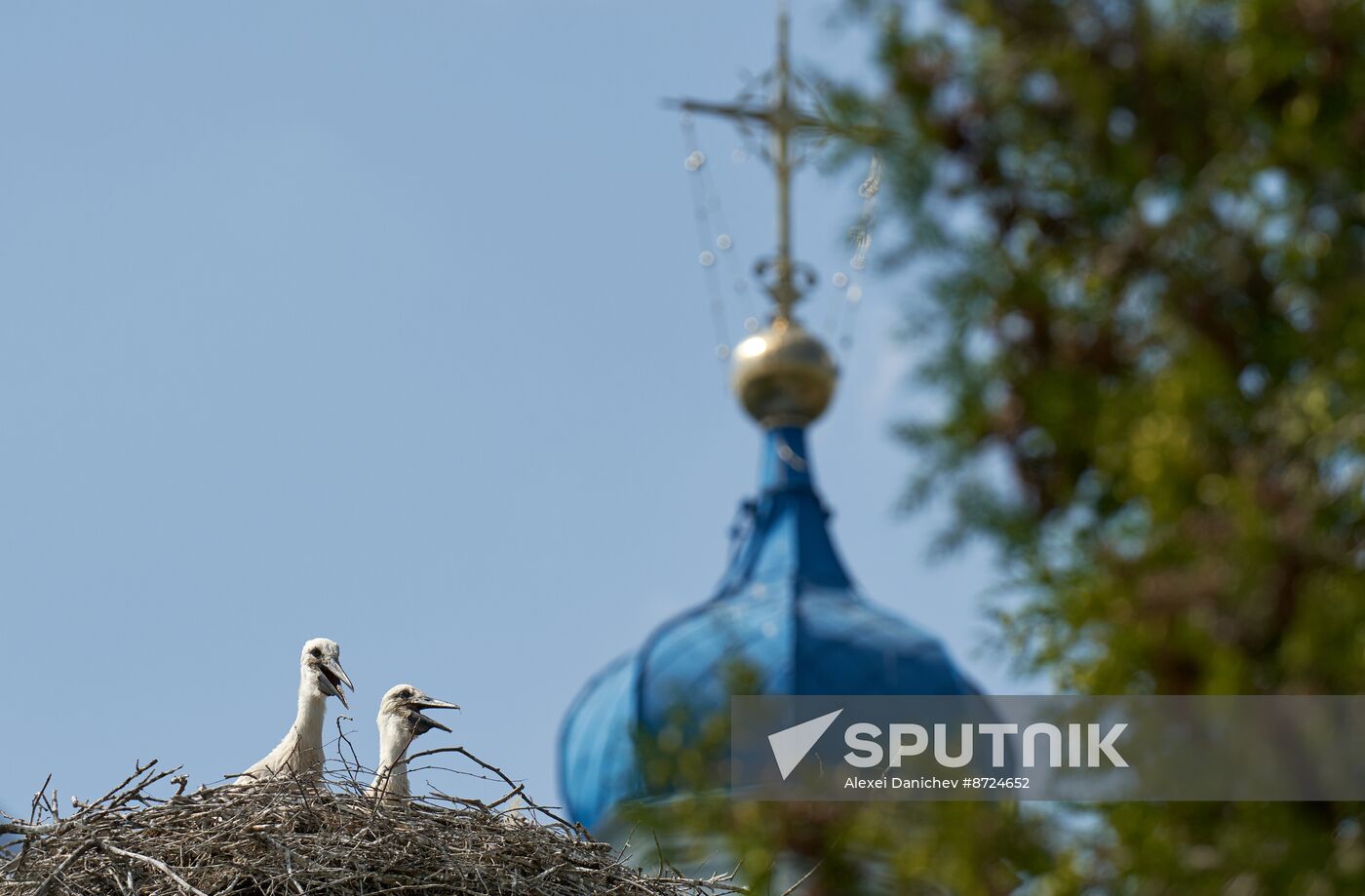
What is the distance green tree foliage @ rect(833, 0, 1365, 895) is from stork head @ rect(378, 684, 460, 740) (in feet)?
21.1


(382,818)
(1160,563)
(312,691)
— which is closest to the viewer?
(1160,563)

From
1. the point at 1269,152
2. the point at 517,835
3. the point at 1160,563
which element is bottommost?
the point at 1160,563

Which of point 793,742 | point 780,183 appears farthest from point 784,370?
point 793,742

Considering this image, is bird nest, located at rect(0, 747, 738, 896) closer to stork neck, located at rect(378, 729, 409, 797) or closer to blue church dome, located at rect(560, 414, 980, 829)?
stork neck, located at rect(378, 729, 409, 797)

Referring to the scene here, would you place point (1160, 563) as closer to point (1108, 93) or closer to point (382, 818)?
point (1108, 93)

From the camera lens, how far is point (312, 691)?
391 inches

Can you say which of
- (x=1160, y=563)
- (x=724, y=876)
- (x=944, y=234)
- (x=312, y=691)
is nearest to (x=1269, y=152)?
(x=944, y=234)

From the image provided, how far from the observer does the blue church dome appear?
28578 mm

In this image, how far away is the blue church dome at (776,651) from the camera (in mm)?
28578

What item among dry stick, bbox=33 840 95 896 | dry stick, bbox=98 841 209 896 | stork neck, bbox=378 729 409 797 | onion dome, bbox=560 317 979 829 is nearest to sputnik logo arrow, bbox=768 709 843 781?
stork neck, bbox=378 729 409 797

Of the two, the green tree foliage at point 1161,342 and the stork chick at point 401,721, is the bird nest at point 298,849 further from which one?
the green tree foliage at point 1161,342

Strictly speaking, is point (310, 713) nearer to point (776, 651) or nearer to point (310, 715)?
point (310, 715)

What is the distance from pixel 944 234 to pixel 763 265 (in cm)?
2978

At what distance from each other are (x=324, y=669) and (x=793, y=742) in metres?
4.19
